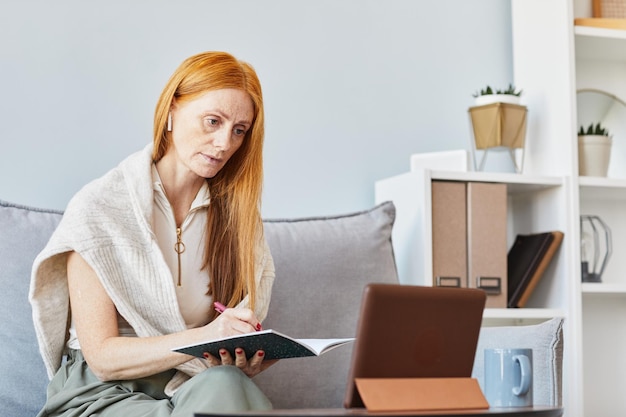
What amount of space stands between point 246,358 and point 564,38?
58.0 inches

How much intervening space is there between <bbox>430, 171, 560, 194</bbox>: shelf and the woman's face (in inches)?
29.3

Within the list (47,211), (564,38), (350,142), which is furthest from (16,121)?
(564,38)

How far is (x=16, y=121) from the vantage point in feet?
7.27

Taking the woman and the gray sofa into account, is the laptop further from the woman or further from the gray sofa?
the gray sofa

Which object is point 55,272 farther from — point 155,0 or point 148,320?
point 155,0

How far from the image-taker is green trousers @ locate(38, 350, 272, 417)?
1405 millimetres

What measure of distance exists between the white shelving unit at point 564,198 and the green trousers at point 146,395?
0.94 metres

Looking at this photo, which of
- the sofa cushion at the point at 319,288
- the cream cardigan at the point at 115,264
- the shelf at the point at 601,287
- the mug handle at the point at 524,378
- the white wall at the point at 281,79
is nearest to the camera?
the mug handle at the point at 524,378

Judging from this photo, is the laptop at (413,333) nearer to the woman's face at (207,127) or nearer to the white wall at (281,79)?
the woman's face at (207,127)

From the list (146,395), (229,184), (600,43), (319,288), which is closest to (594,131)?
(600,43)

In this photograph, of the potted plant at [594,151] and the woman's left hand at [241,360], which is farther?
the potted plant at [594,151]

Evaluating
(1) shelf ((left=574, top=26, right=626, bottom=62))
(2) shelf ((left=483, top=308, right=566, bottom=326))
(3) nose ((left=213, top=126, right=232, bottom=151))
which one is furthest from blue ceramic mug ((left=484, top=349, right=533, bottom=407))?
(1) shelf ((left=574, top=26, right=626, bottom=62))

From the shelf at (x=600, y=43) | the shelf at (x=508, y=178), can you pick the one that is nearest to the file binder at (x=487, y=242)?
the shelf at (x=508, y=178)

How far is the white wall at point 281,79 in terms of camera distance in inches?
88.0
